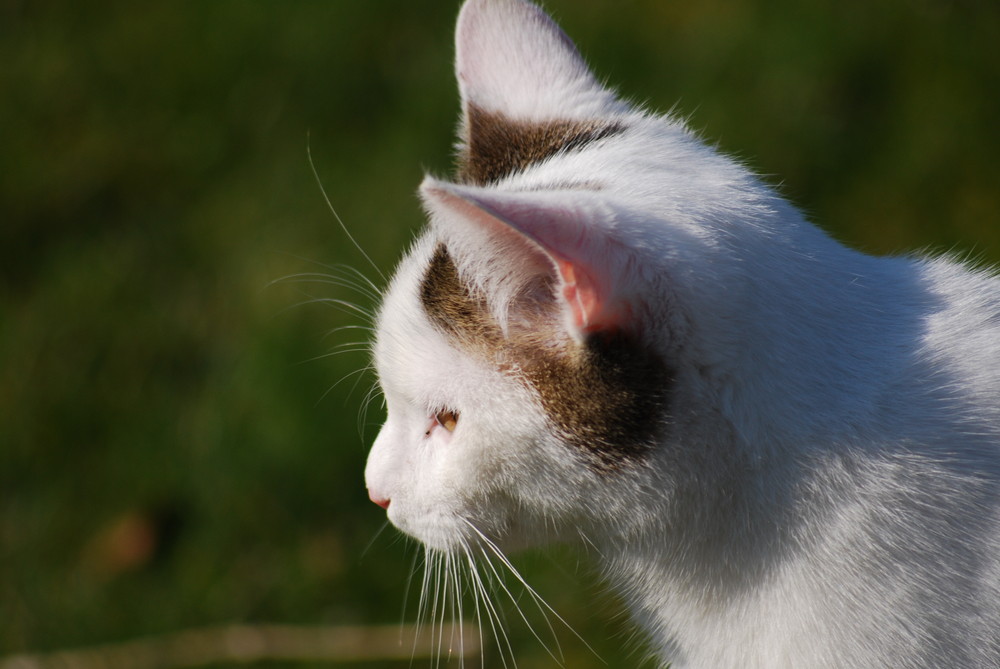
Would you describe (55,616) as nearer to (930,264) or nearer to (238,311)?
(238,311)

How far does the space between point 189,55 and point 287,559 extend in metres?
2.18

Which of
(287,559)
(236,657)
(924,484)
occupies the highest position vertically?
(924,484)

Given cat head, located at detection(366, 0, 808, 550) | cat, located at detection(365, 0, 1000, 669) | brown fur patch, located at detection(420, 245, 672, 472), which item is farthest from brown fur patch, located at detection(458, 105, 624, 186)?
brown fur patch, located at detection(420, 245, 672, 472)

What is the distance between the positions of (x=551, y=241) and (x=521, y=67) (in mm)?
795

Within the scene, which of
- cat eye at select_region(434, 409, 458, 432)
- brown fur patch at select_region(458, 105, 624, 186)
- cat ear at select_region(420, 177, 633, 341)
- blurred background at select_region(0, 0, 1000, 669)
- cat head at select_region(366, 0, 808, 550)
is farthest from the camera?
blurred background at select_region(0, 0, 1000, 669)

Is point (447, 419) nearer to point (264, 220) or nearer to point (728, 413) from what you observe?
point (728, 413)

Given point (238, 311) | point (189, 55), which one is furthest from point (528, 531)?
point (189, 55)

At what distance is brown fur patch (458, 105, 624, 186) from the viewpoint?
1804mm

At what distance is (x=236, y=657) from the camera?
2.76 m

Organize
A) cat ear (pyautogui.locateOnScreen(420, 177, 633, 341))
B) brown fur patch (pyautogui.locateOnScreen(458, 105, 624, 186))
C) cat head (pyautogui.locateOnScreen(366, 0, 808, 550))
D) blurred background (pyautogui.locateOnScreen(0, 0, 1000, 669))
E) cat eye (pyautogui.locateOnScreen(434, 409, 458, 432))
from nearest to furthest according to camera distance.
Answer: cat ear (pyautogui.locateOnScreen(420, 177, 633, 341)), cat head (pyautogui.locateOnScreen(366, 0, 808, 550)), cat eye (pyautogui.locateOnScreen(434, 409, 458, 432)), brown fur patch (pyautogui.locateOnScreen(458, 105, 624, 186)), blurred background (pyautogui.locateOnScreen(0, 0, 1000, 669))

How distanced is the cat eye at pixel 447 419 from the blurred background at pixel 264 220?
3.18ft

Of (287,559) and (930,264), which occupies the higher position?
(930,264)

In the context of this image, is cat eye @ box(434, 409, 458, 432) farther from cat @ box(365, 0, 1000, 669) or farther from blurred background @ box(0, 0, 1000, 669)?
blurred background @ box(0, 0, 1000, 669)

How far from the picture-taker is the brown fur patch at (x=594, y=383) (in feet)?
4.78
